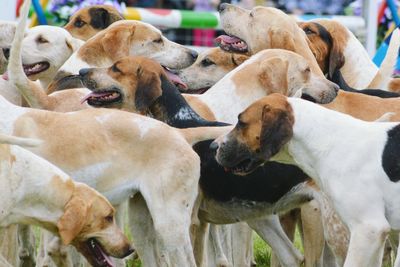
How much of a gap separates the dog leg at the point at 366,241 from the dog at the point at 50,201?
48.8 inches

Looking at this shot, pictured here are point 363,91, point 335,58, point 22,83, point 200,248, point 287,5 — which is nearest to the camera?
point 22,83

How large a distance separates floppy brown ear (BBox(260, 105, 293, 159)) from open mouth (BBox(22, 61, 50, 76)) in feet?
9.89

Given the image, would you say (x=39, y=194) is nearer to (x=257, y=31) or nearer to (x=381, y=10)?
(x=257, y=31)

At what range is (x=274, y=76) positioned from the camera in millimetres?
8867

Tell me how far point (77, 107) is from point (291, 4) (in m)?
7.87

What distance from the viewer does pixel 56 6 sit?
14.2 meters

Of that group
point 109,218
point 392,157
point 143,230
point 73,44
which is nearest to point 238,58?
point 73,44

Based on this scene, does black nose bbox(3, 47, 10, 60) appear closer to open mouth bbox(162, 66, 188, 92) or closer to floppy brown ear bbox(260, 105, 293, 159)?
open mouth bbox(162, 66, 188, 92)

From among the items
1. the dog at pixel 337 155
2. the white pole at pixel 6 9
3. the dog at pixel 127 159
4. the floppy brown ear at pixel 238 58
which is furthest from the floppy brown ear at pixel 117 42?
the white pole at pixel 6 9

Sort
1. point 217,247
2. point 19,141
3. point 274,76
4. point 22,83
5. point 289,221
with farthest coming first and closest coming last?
point 289,221 < point 217,247 < point 274,76 < point 22,83 < point 19,141

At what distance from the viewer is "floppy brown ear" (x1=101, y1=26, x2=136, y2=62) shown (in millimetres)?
9656

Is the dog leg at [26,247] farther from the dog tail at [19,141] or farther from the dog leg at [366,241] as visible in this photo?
the dog leg at [366,241]

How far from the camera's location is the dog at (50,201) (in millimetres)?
7125

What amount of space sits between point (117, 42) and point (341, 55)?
1.74m
